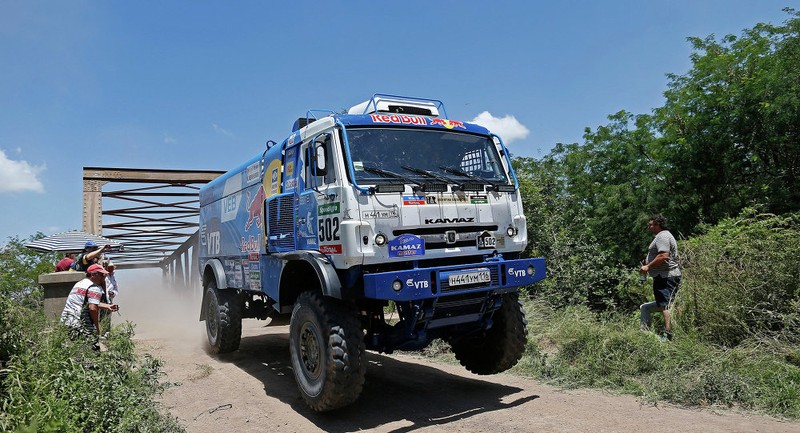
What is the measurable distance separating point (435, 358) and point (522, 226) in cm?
317

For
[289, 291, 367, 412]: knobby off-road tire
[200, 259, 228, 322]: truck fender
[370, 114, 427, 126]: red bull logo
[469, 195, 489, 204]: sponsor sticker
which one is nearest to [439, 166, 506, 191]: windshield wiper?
[469, 195, 489, 204]: sponsor sticker

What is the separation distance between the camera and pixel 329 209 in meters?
5.63

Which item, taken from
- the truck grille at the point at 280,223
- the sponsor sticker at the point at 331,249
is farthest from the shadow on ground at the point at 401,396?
the truck grille at the point at 280,223

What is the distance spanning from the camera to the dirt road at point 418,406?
196 inches

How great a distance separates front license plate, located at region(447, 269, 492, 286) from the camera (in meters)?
5.38

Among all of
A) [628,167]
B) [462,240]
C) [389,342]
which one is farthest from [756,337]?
[628,167]

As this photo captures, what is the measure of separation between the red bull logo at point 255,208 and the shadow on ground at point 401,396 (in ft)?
7.11

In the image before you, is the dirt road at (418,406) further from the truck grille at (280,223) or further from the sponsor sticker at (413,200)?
the sponsor sticker at (413,200)

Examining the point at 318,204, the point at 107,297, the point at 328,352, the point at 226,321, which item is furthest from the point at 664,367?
the point at 107,297

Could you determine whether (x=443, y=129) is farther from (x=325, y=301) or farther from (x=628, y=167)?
(x=628, y=167)

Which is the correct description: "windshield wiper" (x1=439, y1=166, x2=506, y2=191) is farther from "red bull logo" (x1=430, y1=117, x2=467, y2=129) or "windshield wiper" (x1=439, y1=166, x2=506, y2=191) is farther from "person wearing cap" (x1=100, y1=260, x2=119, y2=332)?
"person wearing cap" (x1=100, y1=260, x2=119, y2=332)

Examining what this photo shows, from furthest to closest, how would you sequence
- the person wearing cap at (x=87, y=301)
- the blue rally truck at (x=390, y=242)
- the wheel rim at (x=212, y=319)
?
1. the wheel rim at (x=212, y=319)
2. the person wearing cap at (x=87, y=301)
3. the blue rally truck at (x=390, y=242)

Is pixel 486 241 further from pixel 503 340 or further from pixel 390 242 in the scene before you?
pixel 503 340

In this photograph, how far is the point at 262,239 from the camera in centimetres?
738
